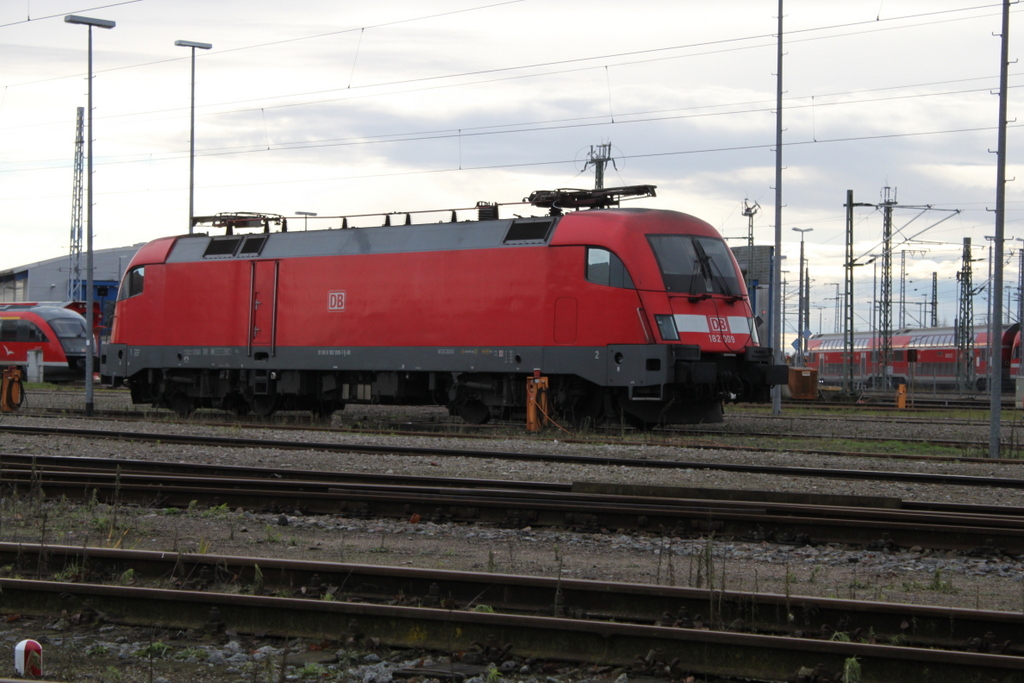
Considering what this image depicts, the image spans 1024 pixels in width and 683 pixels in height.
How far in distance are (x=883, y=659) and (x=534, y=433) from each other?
43.3 feet

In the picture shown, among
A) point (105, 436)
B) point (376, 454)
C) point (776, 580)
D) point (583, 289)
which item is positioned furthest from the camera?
point (583, 289)

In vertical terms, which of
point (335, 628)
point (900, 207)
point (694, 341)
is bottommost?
point (335, 628)

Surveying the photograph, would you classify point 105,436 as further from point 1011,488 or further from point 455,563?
point 1011,488

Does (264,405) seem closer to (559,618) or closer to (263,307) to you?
(263,307)

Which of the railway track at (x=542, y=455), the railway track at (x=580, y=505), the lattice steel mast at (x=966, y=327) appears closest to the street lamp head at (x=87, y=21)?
the railway track at (x=542, y=455)

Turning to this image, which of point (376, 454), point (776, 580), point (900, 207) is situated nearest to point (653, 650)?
point (776, 580)

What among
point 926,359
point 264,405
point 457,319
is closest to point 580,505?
point 457,319

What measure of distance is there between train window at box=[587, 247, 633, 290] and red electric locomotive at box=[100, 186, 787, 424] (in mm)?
23

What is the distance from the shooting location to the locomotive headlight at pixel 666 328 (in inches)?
685

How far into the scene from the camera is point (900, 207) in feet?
124

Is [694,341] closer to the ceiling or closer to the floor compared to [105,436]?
closer to the ceiling

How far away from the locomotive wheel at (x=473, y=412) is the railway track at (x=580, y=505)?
8515 mm

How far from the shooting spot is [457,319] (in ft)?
63.8

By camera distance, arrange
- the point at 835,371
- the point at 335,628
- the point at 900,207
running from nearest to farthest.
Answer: the point at 335,628
the point at 900,207
the point at 835,371
